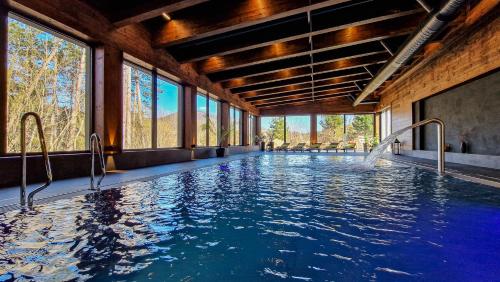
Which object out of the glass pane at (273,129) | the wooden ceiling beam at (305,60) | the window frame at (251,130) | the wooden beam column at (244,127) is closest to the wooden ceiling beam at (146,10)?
the wooden ceiling beam at (305,60)

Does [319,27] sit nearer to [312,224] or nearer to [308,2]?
[308,2]

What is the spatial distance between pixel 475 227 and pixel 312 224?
139 centimetres

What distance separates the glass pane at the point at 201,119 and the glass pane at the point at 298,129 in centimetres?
871

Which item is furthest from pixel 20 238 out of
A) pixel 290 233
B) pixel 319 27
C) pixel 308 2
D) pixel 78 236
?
pixel 319 27

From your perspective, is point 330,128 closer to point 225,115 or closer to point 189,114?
point 225,115

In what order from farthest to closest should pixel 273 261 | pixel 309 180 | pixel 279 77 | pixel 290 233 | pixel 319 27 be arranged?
pixel 279 77
pixel 319 27
pixel 309 180
pixel 290 233
pixel 273 261

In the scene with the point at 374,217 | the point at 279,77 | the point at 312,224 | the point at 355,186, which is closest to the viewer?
the point at 312,224

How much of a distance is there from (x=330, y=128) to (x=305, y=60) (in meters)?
9.85

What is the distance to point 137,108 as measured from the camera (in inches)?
295

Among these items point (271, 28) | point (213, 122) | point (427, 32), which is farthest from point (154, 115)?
point (427, 32)

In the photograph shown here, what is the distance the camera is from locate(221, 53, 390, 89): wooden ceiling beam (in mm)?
9555

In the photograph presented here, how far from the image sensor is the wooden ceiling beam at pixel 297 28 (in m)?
6.11

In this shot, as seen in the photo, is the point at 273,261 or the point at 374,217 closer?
the point at 273,261

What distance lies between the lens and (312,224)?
102 inches
